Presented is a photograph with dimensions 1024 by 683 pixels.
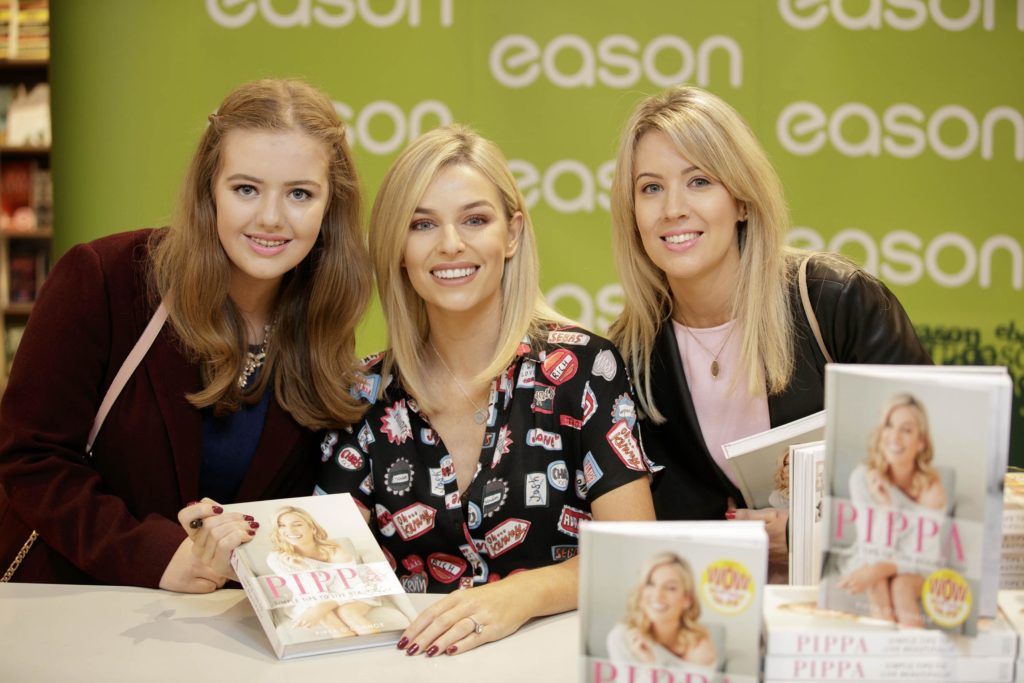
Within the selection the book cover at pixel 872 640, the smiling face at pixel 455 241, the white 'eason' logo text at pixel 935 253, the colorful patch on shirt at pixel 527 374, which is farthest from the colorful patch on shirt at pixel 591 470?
the white 'eason' logo text at pixel 935 253

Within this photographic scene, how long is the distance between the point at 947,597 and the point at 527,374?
1.28 m

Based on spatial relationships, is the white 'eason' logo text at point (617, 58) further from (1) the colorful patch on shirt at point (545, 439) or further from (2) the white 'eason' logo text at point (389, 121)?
(1) the colorful patch on shirt at point (545, 439)

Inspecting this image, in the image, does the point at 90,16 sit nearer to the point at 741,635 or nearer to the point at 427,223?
the point at 427,223

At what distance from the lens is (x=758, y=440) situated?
7.04 feet

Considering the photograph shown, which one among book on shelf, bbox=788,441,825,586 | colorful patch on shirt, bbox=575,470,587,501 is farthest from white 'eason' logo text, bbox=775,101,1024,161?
book on shelf, bbox=788,441,825,586

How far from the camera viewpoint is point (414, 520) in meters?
2.45

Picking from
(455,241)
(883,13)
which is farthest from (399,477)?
(883,13)

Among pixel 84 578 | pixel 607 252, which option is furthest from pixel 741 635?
pixel 607 252

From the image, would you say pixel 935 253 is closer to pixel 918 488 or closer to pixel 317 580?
pixel 918 488

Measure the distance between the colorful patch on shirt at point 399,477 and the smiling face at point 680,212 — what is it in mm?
851

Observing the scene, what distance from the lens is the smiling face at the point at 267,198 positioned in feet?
7.87

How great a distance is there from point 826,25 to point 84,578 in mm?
3455

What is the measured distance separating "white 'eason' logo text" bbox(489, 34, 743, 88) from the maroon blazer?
218 cm

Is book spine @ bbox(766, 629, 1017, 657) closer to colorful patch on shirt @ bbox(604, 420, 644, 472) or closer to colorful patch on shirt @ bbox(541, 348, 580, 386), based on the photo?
colorful patch on shirt @ bbox(604, 420, 644, 472)
